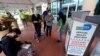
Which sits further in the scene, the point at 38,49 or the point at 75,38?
the point at 38,49

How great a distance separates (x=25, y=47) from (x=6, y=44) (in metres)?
0.59

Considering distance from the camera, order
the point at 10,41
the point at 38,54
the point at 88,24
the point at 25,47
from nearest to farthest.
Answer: the point at 88,24 → the point at 10,41 → the point at 25,47 → the point at 38,54

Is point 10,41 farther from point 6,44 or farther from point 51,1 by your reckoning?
point 51,1

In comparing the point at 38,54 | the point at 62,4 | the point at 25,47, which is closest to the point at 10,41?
the point at 25,47

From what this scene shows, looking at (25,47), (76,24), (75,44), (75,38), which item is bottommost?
(25,47)

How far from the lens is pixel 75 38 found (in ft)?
5.63

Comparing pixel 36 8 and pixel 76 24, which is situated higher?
pixel 36 8

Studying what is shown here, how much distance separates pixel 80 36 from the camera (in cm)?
168

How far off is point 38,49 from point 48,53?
45 centimetres

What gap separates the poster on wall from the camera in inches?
62.1

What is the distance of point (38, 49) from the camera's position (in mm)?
3008

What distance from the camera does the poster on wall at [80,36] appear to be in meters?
1.58

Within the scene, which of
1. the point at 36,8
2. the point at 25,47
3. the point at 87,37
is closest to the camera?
the point at 87,37

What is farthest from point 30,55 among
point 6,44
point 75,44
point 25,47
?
point 75,44
